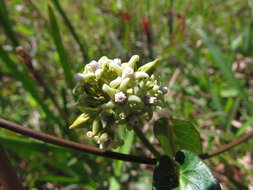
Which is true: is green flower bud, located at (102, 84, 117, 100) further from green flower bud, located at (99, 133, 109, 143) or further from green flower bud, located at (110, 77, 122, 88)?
green flower bud, located at (99, 133, 109, 143)

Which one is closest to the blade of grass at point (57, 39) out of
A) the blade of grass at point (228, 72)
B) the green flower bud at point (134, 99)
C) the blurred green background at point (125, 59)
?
the blurred green background at point (125, 59)

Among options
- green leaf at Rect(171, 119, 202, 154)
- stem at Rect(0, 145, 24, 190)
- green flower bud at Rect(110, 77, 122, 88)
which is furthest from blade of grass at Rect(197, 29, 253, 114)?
stem at Rect(0, 145, 24, 190)

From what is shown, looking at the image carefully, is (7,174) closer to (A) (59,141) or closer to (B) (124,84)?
(A) (59,141)

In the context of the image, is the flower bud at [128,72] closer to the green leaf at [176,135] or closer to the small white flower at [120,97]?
the small white flower at [120,97]

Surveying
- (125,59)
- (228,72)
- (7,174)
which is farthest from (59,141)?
(228,72)

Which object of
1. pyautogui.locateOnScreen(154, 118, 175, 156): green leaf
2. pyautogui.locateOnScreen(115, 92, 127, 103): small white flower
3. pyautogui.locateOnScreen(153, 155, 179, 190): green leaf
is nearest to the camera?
pyautogui.locateOnScreen(115, 92, 127, 103): small white flower

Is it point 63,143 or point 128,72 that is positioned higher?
point 128,72
